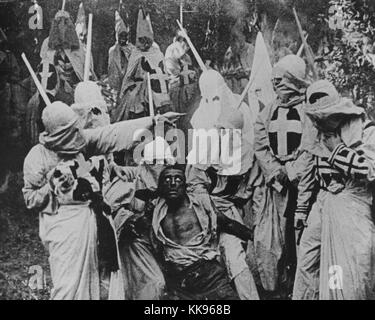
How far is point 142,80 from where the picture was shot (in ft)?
19.2

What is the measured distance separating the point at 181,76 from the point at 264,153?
3.18 feet

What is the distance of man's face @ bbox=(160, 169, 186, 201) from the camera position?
18.8 feet

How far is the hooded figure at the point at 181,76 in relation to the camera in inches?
229

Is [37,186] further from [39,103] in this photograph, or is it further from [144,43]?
[144,43]

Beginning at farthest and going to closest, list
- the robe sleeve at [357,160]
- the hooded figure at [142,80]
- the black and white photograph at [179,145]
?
1. the hooded figure at [142,80]
2. the black and white photograph at [179,145]
3. the robe sleeve at [357,160]

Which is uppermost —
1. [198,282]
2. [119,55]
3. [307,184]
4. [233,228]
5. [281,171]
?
[119,55]

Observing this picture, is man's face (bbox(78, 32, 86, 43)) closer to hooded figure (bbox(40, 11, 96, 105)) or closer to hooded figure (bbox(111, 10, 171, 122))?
hooded figure (bbox(40, 11, 96, 105))

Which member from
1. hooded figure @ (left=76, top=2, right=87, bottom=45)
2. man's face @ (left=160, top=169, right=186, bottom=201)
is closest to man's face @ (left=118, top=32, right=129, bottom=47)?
hooded figure @ (left=76, top=2, right=87, bottom=45)

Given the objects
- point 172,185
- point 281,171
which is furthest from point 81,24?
point 281,171

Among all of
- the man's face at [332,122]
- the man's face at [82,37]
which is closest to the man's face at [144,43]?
the man's face at [82,37]

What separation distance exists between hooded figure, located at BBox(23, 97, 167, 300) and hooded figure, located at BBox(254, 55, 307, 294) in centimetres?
105

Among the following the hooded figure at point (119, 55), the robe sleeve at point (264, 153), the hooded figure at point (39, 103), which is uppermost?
the hooded figure at point (119, 55)

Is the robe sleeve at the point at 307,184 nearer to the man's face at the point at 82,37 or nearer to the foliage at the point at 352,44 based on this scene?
the foliage at the point at 352,44

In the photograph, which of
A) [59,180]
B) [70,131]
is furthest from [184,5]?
[59,180]
